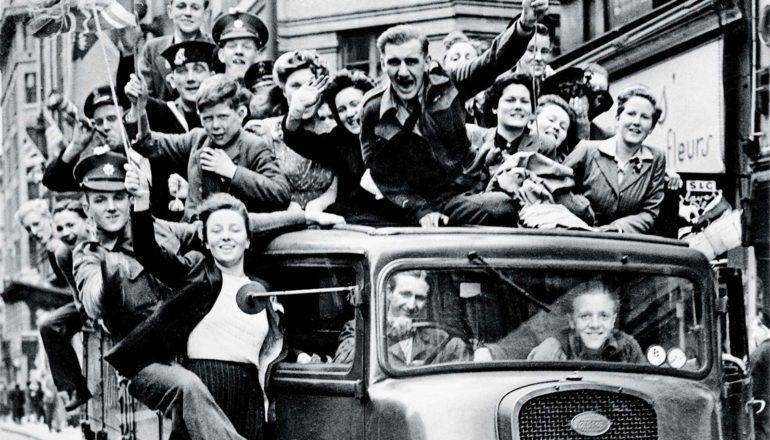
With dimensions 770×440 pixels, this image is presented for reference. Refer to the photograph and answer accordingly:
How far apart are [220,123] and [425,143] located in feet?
3.17

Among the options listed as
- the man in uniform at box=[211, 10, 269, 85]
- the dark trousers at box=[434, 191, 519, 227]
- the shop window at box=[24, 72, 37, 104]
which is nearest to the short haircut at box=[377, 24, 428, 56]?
the dark trousers at box=[434, 191, 519, 227]

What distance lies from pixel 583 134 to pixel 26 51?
320cm

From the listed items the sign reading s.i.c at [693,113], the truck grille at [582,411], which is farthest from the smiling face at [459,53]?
the sign reading s.i.c at [693,113]

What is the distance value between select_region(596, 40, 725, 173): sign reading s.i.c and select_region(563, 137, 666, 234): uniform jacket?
357 cm

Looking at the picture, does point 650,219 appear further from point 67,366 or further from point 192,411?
point 67,366

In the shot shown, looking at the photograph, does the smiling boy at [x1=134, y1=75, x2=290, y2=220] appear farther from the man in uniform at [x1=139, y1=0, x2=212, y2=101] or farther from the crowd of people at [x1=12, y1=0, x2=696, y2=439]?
the man in uniform at [x1=139, y1=0, x2=212, y2=101]

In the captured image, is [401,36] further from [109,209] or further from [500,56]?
[109,209]

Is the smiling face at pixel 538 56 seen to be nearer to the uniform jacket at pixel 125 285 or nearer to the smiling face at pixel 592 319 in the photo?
the smiling face at pixel 592 319

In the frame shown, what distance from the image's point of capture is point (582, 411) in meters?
4.55

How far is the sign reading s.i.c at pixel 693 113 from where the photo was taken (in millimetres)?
9906

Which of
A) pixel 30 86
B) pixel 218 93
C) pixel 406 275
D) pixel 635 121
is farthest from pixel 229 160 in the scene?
pixel 30 86

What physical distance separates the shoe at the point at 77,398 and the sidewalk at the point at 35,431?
27 cm

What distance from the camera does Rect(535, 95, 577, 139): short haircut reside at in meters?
6.61

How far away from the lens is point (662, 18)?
1070cm
